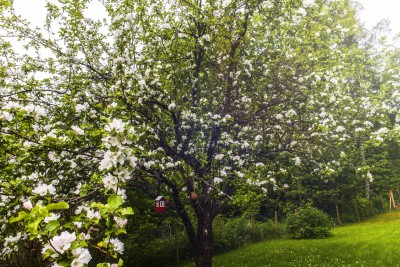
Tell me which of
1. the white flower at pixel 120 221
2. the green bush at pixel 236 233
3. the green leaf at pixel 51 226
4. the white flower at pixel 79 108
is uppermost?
the white flower at pixel 79 108

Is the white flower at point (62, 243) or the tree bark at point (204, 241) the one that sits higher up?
the white flower at point (62, 243)

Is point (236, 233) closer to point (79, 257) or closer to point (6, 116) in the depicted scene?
point (6, 116)

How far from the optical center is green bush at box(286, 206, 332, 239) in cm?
1859

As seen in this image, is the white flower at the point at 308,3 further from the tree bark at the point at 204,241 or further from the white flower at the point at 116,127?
the white flower at the point at 116,127

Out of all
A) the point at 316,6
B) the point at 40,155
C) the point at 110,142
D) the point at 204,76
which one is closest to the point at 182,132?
the point at 204,76

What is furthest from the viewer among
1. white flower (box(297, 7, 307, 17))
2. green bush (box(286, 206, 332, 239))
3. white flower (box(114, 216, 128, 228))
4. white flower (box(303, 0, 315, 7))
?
green bush (box(286, 206, 332, 239))

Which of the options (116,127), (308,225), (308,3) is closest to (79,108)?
(116,127)

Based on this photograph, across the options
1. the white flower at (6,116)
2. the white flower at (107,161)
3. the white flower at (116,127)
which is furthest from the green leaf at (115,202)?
the white flower at (6,116)

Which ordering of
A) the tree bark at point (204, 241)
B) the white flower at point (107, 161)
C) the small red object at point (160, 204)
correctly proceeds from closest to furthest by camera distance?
the white flower at point (107, 161)
the small red object at point (160, 204)
the tree bark at point (204, 241)

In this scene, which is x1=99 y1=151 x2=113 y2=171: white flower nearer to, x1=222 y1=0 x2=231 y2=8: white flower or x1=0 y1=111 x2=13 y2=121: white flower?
x1=0 y1=111 x2=13 y2=121: white flower

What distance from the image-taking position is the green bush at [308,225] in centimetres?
1859

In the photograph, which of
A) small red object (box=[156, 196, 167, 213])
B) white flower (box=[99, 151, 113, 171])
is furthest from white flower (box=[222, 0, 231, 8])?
white flower (box=[99, 151, 113, 171])

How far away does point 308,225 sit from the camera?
62.8ft

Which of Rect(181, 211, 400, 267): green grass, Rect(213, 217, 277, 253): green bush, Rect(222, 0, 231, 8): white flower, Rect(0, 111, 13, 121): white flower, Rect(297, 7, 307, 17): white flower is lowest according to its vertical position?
Rect(181, 211, 400, 267): green grass
